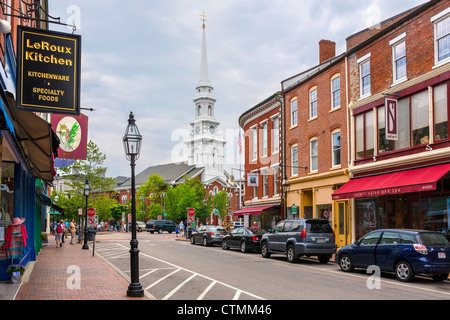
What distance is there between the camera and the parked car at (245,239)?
82.9 feet

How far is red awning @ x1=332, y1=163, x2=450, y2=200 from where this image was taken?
17.3 metres

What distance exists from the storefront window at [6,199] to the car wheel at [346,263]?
10685 millimetres

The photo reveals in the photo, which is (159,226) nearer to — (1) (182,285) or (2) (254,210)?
(2) (254,210)

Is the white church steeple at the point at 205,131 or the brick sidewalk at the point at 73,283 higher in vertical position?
the white church steeple at the point at 205,131

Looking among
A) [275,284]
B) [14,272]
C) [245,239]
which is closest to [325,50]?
[245,239]

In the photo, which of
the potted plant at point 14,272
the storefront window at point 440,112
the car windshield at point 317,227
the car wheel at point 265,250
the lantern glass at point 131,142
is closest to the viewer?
the potted plant at point 14,272

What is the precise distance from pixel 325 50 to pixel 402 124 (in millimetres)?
14245

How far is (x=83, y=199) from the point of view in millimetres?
39906

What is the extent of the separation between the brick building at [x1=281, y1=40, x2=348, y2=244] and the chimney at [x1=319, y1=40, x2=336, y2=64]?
0.24 feet

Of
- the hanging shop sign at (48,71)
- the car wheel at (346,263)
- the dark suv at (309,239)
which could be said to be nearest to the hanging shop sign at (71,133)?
the hanging shop sign at (48,71)

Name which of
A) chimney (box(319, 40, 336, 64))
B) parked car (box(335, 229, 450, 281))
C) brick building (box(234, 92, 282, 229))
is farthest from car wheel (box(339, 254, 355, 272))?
chimney (box(319, 40, 336, 64))

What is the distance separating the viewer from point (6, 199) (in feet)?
42.4

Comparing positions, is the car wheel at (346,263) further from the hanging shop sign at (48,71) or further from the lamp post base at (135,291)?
the hanging shop sign at (48,71)

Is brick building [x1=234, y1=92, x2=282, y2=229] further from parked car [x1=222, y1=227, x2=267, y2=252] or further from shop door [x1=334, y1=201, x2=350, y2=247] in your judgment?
shop door [x1=334, y1=201, x2=350, y2=247]
